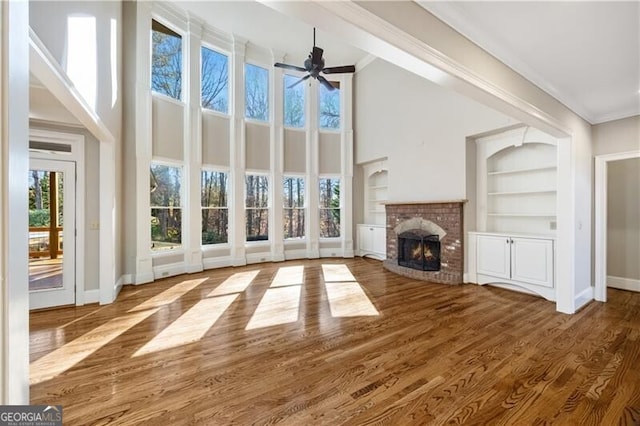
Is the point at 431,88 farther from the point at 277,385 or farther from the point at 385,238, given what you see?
the point at 277,385

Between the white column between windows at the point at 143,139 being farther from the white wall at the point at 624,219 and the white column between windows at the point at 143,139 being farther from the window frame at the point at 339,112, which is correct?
the white wall at the point at 624,219

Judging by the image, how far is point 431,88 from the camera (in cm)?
552

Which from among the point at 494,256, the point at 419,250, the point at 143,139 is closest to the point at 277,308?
the point at 419,250

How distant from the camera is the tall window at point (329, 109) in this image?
7727mm

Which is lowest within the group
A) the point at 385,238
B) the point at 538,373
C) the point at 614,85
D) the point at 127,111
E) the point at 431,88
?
the point at 538,373

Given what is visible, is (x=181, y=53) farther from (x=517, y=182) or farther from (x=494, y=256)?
(x=494, y=256)

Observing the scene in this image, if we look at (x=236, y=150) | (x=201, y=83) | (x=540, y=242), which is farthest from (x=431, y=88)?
(x=201, y=83)

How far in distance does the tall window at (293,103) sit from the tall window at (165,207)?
310 cm

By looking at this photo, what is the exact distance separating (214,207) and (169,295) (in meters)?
2.48

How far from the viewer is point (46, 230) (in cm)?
374

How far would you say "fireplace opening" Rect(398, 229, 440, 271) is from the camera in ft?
17.7

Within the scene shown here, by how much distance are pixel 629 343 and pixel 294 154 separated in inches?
259

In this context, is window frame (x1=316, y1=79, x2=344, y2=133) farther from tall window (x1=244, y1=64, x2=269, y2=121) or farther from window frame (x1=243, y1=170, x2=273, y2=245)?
window frame (x1=243, y1=170, x2=273, y2=245)

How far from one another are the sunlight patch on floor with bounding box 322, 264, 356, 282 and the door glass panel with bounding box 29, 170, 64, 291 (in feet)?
13.2
